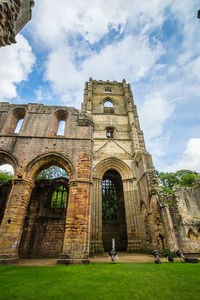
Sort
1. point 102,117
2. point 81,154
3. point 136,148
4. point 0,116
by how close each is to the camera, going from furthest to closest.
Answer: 1. point 102,117
2. point 136,148
3. point 0,116
4. point 81,154

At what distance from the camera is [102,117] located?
16453 mm

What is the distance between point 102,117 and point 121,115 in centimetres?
233

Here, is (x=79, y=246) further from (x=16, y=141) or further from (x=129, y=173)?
(x=129, y=173)

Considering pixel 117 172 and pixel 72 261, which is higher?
pixel 117 172

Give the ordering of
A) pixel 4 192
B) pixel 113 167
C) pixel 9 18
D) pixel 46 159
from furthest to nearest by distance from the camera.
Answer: pixel 113 167 → pixel 4 192 → pixel 46 159 → pixel 9 18

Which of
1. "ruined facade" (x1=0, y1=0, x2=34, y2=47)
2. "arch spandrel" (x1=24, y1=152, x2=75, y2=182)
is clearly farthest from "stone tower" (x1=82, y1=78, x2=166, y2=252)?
"ruined facade" (x1=0, y1=0, x2=34, y2=47)

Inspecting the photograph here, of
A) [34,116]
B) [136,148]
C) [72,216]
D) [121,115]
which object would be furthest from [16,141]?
[121,115]

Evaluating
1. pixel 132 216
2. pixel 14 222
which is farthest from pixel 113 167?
pixel 14 222

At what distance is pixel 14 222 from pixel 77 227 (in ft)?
8.70

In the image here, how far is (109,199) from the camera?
1484 centimetres

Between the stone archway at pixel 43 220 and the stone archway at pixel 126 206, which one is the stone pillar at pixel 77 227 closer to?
the stone archway at pixel 43 220

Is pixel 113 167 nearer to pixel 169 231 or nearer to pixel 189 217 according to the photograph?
pixel 169 231

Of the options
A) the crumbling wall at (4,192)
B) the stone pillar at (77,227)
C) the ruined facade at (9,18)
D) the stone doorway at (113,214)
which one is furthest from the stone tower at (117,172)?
the ruined facade at (9,18)

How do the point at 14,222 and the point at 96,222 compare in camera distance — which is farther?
the point at 96,222
